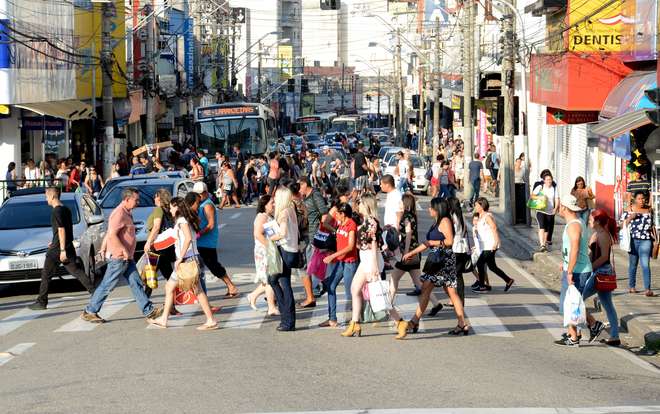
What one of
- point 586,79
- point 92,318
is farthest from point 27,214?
point 586,79

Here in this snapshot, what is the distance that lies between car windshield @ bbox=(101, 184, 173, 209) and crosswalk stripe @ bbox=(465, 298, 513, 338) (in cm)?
827

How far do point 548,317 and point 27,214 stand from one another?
876cm

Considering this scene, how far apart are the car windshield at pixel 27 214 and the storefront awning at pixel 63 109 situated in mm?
17644

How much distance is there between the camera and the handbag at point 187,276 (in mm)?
14195

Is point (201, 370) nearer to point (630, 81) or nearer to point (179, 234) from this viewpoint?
point (179, 234)

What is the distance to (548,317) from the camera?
51.2ft

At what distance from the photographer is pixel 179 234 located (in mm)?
14297

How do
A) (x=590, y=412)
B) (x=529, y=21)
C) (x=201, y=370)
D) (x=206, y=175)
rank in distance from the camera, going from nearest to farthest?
(x=590, y=412) < (x=201, y=370) < (x=206, y=175) < (x=529, y=21)

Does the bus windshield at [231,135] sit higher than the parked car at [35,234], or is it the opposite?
the bus windshield at [231,135]

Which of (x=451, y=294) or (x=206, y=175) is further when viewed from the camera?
(x=206, y=175)

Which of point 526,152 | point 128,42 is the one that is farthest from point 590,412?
point 128,42

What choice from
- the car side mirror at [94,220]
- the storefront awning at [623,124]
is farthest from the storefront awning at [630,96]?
the car side mirror at [94,220]

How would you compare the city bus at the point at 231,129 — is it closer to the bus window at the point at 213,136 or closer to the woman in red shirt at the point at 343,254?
the bus window at the point at 213,136

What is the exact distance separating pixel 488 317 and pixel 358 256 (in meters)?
2.42
